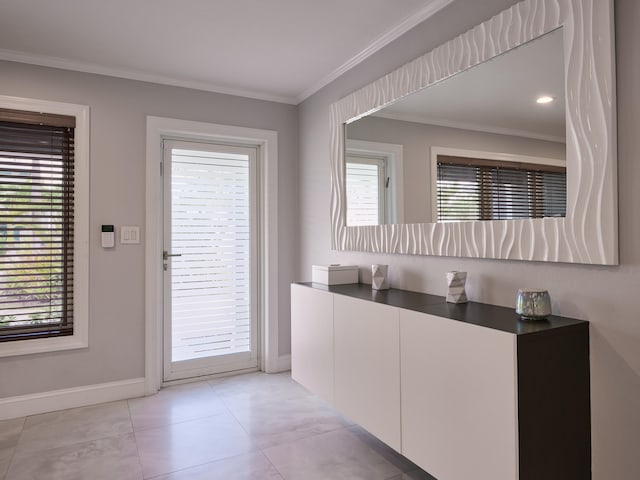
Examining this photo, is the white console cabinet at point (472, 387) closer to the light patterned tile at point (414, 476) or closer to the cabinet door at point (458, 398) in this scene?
the cabinet door at point (458, 398)

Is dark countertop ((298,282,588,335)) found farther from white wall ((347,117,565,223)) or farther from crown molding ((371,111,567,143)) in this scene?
crown molding ((371,111,567,143))

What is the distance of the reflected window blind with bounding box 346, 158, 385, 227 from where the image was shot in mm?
2541

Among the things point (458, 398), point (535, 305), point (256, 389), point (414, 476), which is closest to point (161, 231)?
point (256, 389)

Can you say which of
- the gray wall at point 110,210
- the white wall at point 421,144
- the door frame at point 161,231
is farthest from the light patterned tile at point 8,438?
the white wall at point 421,144

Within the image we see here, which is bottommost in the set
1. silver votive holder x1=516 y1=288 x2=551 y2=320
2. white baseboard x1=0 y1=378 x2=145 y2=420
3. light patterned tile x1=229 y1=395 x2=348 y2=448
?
light patterned tile x1=229 y1=395 x2=348 y2=448

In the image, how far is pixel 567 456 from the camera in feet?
4.78

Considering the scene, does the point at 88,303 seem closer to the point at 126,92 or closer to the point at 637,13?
the point at 126,92

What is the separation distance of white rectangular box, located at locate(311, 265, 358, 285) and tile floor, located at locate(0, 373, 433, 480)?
840 millimetres

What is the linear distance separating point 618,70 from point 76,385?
3.38 meters

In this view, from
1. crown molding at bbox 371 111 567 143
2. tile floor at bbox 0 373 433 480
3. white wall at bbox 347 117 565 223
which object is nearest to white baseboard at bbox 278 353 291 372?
tile floor at bbox 0 373 433 480

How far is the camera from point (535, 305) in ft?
4.99

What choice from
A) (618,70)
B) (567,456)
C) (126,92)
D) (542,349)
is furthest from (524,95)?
(126,92)

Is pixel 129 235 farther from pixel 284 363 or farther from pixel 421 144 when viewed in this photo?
pixel 421 144

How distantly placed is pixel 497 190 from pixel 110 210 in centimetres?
249
